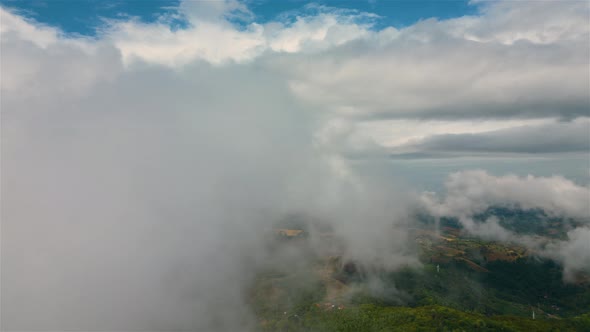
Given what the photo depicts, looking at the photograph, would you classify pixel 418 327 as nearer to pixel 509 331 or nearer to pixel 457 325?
pixel 457 325

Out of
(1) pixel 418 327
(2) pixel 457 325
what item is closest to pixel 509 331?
(2) pixel 457 325
